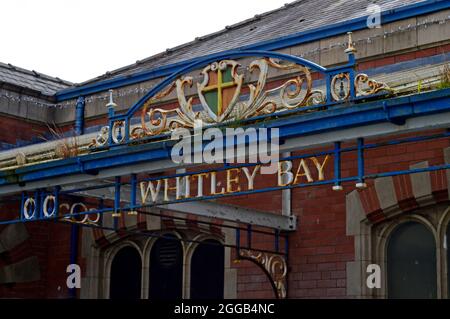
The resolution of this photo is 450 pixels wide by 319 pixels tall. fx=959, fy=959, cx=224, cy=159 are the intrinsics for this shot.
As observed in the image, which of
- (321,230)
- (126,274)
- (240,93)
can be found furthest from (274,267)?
(240,93)

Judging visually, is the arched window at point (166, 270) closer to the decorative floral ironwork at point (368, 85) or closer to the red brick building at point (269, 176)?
the red brick building at point (269, 176)

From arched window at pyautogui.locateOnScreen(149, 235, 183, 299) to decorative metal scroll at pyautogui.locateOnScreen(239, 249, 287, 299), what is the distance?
2018 millimetres

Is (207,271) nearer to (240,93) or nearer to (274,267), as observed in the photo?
(274,267)

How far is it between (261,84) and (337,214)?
3692 mm

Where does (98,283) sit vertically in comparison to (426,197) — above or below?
below

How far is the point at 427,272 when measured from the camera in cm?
1355

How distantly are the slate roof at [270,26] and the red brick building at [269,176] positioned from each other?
0.10 metres

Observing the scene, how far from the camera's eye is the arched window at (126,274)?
55.5 feet

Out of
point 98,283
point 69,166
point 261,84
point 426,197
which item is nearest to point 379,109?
point 261,84

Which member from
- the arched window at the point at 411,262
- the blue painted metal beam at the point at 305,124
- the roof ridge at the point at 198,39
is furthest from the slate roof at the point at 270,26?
the blue painted metal beam at the point at 305,124

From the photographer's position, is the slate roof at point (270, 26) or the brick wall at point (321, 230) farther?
the slate roof at point (270, 26)

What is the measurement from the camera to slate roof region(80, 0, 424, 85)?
1662 centimetres
